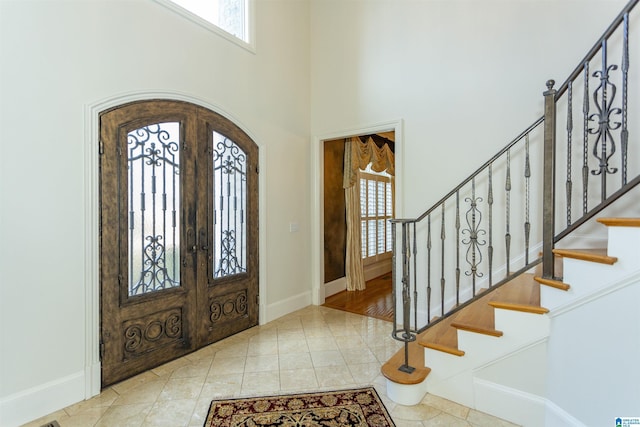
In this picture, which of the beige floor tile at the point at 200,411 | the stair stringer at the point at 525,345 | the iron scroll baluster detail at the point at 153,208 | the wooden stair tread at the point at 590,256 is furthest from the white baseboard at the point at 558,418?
the iron scroll baluster detail at the point at 153,208

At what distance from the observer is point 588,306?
5.58 ft

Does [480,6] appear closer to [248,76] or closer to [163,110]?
[248,76]

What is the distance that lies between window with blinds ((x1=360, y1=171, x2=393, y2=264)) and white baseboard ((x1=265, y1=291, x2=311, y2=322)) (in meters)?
1.76

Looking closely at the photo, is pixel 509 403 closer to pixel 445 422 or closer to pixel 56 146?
pixel 445 422

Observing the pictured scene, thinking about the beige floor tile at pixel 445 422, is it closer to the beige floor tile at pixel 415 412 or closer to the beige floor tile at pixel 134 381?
the beige floor tile at pixel 415 412

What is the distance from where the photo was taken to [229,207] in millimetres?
3346

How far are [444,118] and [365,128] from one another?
95 cm

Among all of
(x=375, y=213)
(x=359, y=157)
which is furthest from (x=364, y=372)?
(x=375, y=213)

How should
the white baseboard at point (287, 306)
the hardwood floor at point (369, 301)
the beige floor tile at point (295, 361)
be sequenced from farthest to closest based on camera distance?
the hardwood floor at point (369, 301)
the white baseboard at point (287, 306)
the beige floor tile at point (295, 361)

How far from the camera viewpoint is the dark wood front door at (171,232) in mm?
2449

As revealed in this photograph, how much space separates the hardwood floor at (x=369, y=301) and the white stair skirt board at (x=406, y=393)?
1.57 m

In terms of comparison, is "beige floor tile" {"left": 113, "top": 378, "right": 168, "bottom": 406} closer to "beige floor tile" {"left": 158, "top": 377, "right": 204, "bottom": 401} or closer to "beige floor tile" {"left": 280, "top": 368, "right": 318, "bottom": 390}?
"beige floor tile" {"left": 158, "top": 377, "right": 204, "bottom": 401}

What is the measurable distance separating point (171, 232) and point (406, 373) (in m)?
2.28

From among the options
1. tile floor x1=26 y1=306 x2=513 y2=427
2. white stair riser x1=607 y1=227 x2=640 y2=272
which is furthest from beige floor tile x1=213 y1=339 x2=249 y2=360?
white stair riser x1=607 y1=227 x2=640 y2=272
